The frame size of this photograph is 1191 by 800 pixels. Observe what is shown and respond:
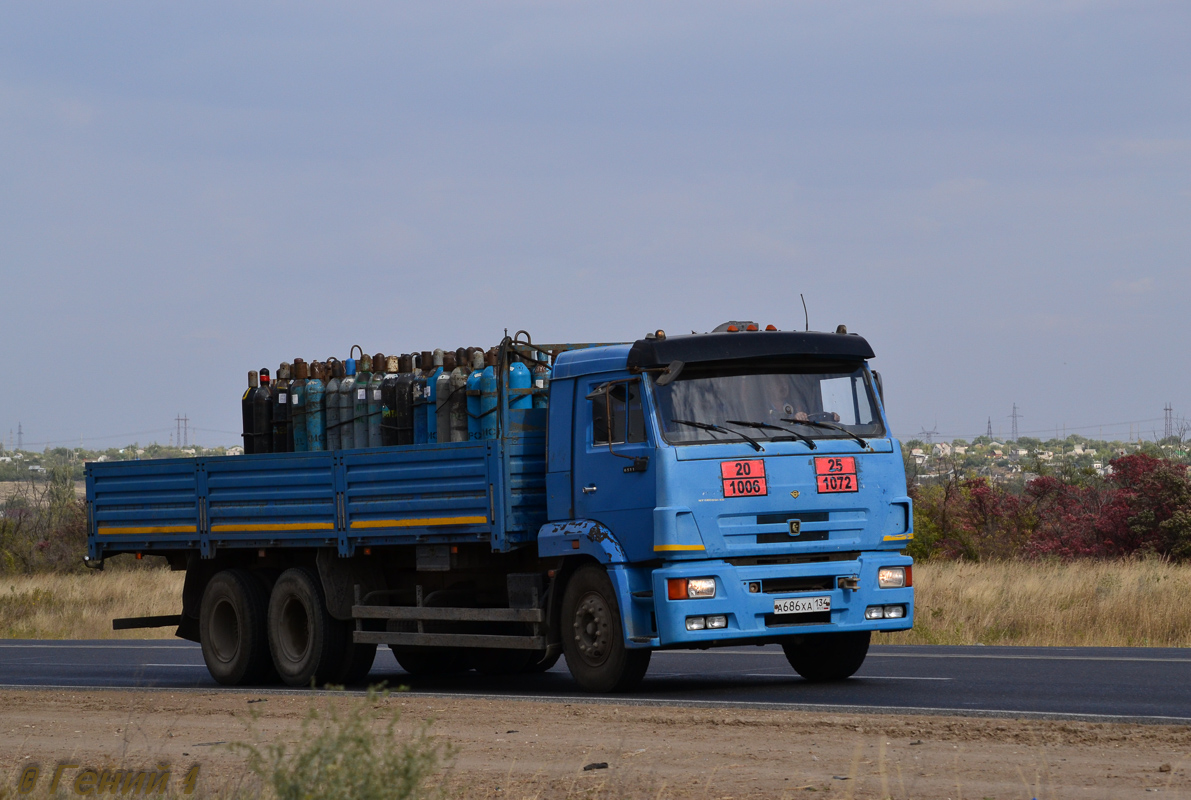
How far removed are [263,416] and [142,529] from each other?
2.04m

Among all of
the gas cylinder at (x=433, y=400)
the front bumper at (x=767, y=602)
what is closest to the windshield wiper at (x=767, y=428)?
the front bumper at (x=767, y=602)

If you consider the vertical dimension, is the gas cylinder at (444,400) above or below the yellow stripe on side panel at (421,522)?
above

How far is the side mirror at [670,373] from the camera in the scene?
12656 millimetres

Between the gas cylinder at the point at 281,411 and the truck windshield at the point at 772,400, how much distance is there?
16.9 feet

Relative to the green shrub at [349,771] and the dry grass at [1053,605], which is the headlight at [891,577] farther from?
the green shrub at [349,771]

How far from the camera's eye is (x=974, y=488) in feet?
119

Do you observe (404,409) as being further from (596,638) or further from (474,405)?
(596,638)

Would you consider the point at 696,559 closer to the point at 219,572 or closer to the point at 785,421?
the point at 785,421

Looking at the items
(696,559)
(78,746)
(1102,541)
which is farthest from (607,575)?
(1102,541)

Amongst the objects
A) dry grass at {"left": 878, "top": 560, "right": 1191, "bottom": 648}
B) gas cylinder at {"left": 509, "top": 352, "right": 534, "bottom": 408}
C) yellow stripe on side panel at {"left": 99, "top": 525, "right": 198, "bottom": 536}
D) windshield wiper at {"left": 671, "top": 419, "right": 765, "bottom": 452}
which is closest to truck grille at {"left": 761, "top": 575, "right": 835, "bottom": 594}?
windshield wiper at {"left": 671, "top": 419, "right": 765, "bottom": 452}

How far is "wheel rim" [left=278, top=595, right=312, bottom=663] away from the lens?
16.2 meters

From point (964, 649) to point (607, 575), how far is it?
254 inches

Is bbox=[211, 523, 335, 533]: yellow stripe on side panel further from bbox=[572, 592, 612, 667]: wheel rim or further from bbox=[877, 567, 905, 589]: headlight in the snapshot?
bbox=[877, 567, 905, 589]: headlight

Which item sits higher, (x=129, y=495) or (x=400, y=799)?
(x=129, y=495)
